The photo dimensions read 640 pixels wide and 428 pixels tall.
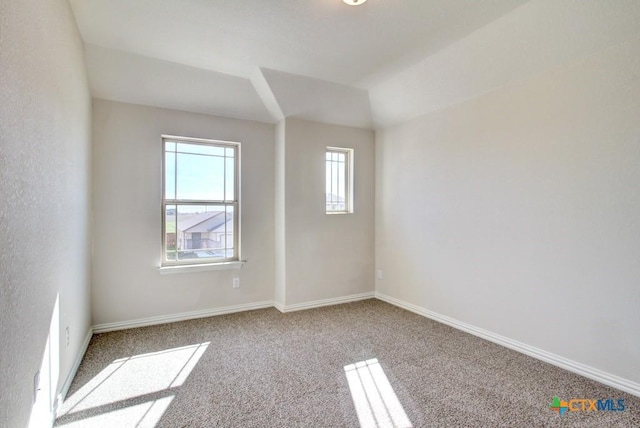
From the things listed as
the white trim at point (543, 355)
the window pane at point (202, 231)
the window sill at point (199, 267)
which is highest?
the window pane at point (202, 231)

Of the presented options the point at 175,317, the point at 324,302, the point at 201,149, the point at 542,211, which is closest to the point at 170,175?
the point at 201,149

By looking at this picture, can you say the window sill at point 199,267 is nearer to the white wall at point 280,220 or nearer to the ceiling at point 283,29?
the white wall at point 280,220

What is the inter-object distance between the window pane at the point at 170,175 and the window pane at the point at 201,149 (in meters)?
0.13

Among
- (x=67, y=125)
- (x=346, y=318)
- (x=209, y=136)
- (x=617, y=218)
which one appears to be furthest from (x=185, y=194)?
(x=617, y=218)

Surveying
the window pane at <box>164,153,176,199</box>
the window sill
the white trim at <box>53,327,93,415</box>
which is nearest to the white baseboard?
the window sill

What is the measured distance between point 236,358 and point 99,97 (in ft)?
9.06

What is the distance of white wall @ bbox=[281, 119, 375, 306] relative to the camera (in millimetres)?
3879

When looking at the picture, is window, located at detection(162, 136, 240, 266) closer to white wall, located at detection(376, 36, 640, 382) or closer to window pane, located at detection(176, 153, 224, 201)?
window pane, located at detection(176, 153, 224, 201)

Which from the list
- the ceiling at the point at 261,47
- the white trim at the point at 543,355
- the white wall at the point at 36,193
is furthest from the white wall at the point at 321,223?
the white wall at the point at 36,193

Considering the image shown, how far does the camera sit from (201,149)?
370 centimetres

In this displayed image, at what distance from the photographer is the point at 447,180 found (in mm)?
3447

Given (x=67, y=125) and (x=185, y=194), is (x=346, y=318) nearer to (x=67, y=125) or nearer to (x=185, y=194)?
(x=185, y=194)

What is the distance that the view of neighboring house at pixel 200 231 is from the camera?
11.7 feet

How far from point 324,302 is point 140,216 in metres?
2.31
